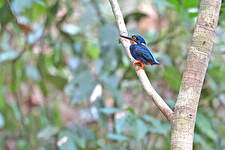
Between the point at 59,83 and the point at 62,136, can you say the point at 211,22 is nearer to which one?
the point at 62,136

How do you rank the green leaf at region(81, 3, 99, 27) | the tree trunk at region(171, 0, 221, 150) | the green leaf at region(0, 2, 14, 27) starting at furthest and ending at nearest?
the green leaf at region(81, 3, 99, 27)
the green leaf at region(0, 2, 14, 27)
the tree trunk at region(171, 0, 221, 150)

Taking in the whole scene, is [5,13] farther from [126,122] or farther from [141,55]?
[126,122]

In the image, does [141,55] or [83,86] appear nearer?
[141,55]

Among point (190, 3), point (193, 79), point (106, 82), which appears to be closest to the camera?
point (193, 79)

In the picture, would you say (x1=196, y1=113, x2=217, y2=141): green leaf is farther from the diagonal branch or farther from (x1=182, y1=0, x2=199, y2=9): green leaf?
the diagonal branch

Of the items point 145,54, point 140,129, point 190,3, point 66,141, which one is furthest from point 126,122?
point 145,54

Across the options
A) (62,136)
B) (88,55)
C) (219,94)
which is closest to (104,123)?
(62,136)

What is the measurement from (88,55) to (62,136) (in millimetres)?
1160

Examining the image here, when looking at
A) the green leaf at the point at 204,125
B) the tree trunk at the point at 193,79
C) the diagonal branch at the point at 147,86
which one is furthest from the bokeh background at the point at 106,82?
the tree trunk at the point at 193,79

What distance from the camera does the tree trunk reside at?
926 mm

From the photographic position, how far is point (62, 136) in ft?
6.83

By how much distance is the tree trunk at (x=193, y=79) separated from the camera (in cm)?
93

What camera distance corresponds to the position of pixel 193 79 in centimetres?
97

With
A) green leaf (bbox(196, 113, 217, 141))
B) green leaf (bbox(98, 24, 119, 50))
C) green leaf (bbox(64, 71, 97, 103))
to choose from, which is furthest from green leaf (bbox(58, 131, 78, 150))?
green leaf (bbox(196, 113, 217, 141))
